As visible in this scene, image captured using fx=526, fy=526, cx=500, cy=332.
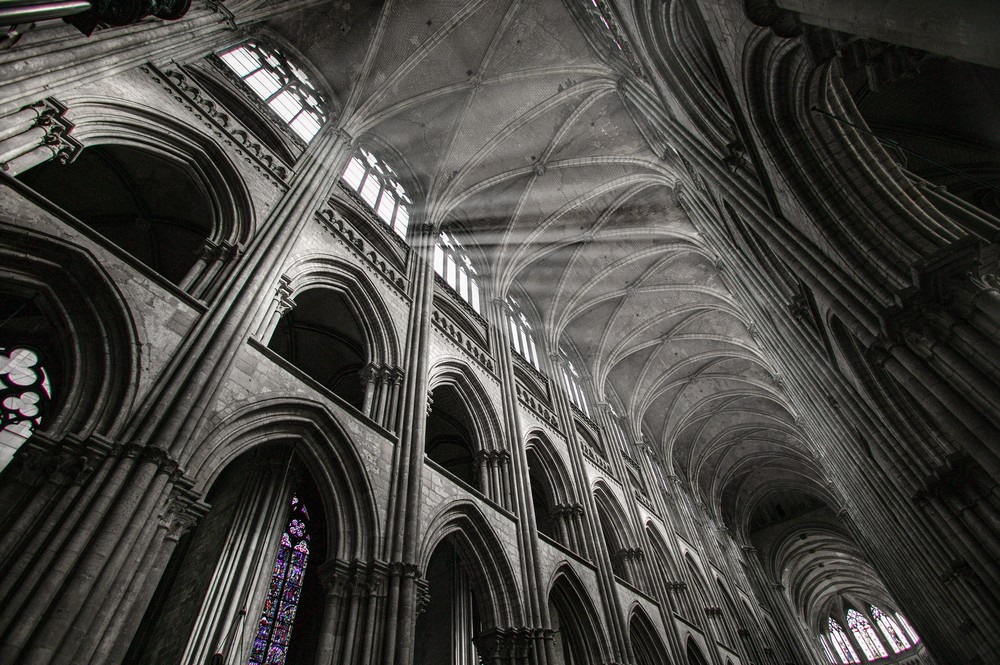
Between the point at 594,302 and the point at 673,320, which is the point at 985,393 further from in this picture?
the point at 673,320

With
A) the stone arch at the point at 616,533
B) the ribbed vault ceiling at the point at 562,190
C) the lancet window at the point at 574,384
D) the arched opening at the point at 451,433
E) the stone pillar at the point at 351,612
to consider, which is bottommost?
the stone pillar at the point at 351,612

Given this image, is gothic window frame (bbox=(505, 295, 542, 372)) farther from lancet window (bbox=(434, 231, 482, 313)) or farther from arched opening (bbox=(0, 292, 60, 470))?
arched opening (bbox=(0, 292, 60, 470))

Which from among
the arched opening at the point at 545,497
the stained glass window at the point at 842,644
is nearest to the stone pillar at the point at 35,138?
the arched opening at the point at 545,497

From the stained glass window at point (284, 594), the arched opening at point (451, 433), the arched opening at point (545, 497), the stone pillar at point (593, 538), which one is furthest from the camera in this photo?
the arched opening at point (545, 497)

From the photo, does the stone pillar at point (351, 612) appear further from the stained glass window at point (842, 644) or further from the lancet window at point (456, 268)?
the stained glass window at point (842, 644)

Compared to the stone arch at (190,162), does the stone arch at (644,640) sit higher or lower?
lower

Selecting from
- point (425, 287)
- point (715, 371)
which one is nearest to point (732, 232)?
point (425, 287)

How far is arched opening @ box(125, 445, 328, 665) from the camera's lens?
6500mm

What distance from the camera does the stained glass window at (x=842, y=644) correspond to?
33147 millimetres

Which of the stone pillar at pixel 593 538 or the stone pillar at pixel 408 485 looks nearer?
the stone pillar at pixel 408 485

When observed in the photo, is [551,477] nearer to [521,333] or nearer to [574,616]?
[574,616]

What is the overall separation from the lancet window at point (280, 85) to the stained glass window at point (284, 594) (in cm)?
773

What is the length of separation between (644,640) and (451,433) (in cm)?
670

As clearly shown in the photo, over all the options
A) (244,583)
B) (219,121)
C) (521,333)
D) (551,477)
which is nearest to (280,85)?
(219,121)
